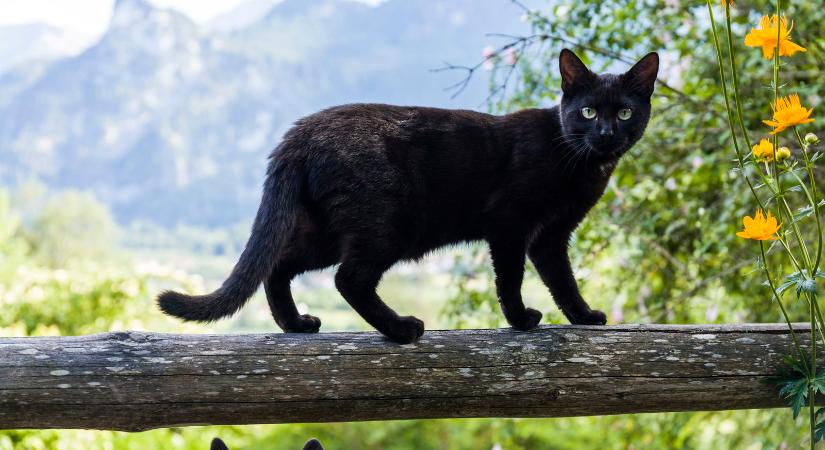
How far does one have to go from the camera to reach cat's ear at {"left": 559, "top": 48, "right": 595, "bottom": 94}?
2.41 m

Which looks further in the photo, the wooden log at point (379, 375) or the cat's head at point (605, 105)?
the cat's head at point (605, 105)

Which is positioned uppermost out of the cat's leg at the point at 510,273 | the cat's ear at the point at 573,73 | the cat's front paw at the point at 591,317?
the cat's ear at the point at 573,73

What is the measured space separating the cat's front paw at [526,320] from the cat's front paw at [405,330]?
0.28 meters

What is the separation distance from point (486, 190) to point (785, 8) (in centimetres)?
144

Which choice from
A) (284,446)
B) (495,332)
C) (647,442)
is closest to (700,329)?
(495,332)

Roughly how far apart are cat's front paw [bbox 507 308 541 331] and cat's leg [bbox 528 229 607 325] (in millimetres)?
267

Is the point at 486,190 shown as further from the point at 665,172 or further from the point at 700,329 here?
the point at 665,172

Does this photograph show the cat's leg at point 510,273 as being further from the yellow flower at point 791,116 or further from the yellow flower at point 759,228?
the yellow flower at point 791,116

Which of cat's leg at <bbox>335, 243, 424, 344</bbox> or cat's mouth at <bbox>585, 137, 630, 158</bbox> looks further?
cat's mouth at <bbox>585, 137, 630, 158</bbox>

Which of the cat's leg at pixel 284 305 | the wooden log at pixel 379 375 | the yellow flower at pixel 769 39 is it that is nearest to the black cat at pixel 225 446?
the wooden log at pixel 379 375

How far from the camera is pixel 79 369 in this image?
5.79 feet

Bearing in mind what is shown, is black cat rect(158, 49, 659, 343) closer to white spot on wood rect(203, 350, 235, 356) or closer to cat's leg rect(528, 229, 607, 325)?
cat's leg rect(528, 229, 607, 325)

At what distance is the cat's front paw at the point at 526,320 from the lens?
216 centimetres

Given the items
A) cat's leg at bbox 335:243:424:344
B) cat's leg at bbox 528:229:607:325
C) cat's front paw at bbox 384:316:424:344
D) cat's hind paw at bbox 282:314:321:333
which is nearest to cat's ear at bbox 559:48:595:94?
cat's leg at bbox 528:229:607:325
